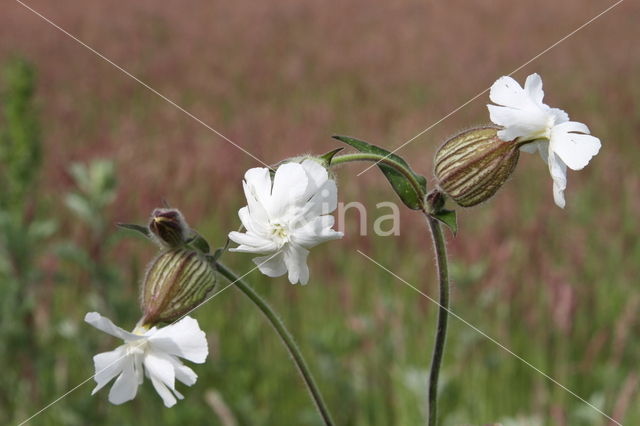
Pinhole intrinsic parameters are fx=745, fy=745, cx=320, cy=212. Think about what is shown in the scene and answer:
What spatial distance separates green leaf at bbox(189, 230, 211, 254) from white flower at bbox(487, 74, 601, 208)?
29 centimetres

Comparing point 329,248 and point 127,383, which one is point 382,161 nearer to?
point 127,383

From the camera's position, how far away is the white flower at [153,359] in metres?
0.64

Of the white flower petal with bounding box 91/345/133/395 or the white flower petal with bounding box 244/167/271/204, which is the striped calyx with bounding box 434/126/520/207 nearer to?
the white flower petal with bounding box 244/167/271/204

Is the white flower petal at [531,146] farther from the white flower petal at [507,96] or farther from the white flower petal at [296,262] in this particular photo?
the white flower petal at [296,262]

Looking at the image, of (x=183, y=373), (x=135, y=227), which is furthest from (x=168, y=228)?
(x=183, y=373)

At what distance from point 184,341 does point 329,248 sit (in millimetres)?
1853

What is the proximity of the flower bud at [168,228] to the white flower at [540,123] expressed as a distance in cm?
30

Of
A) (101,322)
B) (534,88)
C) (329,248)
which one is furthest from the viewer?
(329,248)

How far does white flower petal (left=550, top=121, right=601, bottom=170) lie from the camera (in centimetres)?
67

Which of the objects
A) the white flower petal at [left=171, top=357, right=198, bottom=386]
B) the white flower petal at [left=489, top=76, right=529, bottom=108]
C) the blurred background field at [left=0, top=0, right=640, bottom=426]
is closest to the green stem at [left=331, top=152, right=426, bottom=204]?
the white flower petal at [left=489, top=76, right=529, bottom=108]

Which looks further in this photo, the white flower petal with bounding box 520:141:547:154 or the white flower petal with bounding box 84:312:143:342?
the white flower petal with bounding box 520:141:547:154

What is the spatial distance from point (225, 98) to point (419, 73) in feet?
3.97

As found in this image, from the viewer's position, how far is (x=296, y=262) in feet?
2.20

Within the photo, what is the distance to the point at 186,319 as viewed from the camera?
25.2 inches
